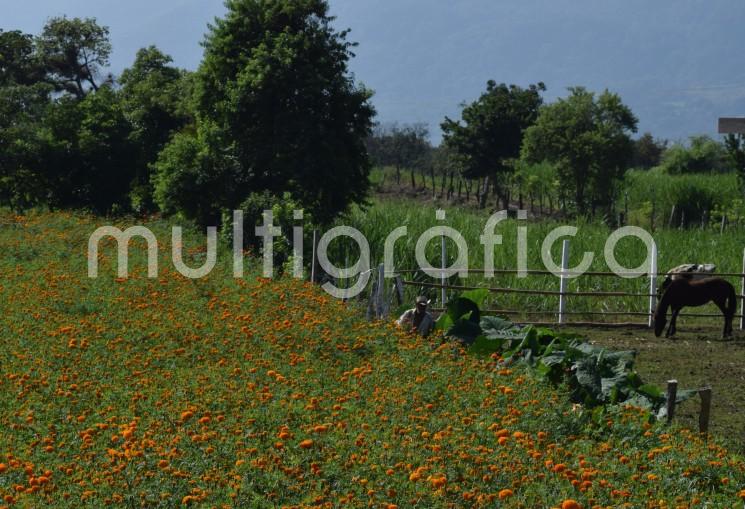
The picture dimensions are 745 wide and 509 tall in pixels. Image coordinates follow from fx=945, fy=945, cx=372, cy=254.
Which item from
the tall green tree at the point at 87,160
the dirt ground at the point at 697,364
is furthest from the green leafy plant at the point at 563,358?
the tall green tree at the point at 87,160

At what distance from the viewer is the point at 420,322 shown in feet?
34.2

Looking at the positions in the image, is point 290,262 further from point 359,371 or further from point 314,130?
point 359,371

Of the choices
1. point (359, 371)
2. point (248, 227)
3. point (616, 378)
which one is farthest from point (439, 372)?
point (248, 227)

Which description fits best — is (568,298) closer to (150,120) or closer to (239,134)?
(239,134)

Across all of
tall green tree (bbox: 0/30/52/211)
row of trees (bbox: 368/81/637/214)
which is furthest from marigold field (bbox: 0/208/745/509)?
row of trees (bbox: 368/81/637/214)

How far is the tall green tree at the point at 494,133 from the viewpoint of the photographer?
3647 centimetres

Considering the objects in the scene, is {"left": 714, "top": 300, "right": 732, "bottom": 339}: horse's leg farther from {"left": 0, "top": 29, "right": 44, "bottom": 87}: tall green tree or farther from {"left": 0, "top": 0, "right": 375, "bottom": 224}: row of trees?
{"left": 0, "top": 29, "right": 44, "bottom": 87}: tall green tree

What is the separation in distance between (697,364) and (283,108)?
9.79 m

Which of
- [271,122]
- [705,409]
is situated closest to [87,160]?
[271,122]

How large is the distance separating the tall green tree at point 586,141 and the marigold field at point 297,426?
21752 mm

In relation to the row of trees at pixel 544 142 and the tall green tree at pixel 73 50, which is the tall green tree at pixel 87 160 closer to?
the row of trees at pixel 544 142

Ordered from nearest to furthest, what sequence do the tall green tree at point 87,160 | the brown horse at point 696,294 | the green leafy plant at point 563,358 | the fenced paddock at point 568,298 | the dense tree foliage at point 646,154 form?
the green leafy plant at point 563,358
the brown horse at point 696,294
the fenced paddock at point 568,298
the tall green tree at point 87,160
the dense tree foliage at point 646,154

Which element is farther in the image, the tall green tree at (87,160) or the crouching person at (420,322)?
the tall green tree at (87,160)

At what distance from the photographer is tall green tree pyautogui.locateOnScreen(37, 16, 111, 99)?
124ft
